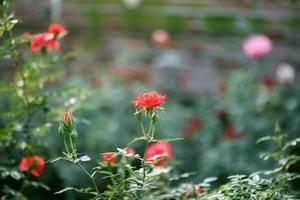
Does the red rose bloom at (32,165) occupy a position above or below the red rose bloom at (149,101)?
below

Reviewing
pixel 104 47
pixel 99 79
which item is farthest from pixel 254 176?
pixel 104 47

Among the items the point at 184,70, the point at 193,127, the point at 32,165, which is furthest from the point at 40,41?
the point at 184,70

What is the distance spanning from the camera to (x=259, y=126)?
9.06 feet

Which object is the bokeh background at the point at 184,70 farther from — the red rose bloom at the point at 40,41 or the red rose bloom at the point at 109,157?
the red rose bloom at the point at 109,157

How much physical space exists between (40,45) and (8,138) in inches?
11.8

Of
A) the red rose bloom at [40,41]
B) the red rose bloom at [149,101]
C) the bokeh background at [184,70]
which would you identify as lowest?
the bokeh background at [184,70]

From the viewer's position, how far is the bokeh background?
2773mm

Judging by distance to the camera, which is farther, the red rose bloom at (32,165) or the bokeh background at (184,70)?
the bokeh background at (184,70)

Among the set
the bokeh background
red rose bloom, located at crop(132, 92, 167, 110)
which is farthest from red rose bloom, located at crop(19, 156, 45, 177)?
the bokeh background

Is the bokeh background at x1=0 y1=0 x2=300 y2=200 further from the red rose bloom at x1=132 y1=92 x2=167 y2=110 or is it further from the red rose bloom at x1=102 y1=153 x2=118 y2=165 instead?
the red rose bloom at x1=132 y1=92 x2=167 y2=110

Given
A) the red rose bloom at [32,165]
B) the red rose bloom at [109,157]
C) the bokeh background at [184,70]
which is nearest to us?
the red rose bloom at [109,157]

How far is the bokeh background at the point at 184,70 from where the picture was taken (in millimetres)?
2773

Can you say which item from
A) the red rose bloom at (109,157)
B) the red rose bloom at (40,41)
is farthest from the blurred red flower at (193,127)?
the red rose bloom at (109,157)

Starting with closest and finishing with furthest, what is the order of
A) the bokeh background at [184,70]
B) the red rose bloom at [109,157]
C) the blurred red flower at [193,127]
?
the red rose bloom at [109,157] → the bokeh background at [184,70] → the blurred red flower at [193,127]
